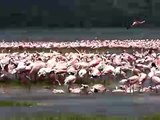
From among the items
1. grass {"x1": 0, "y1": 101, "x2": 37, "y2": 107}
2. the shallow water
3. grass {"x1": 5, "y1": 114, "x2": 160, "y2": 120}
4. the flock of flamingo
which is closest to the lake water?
the flock of flamingo

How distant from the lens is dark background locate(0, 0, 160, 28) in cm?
6184

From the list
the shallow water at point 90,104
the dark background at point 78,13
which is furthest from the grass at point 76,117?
the dark background at point 78,13

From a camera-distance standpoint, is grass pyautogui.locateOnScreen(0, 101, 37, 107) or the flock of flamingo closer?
grass pyautogui.locateOnScreen(0, 101, 37, 107)

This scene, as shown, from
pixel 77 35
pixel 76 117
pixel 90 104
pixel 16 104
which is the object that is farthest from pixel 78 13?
pixel 76 117

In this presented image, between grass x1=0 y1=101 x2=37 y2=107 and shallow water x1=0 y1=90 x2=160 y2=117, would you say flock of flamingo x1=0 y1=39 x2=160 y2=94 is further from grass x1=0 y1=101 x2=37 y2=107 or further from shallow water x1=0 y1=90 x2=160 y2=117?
grass x1=0 y1=101 x2=37 y2=107

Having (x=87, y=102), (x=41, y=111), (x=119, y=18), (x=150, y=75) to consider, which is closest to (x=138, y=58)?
(x=150, y=75)

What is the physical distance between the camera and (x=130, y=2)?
6400 cm

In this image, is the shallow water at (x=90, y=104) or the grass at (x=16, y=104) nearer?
the shallow water at (x=90, y=104)

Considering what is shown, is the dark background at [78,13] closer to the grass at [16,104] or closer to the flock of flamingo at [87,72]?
the flock of flamingo at [87,72]

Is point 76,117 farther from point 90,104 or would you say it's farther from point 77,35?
point 77,35

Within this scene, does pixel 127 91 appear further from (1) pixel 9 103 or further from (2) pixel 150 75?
(1) pixel 9 103

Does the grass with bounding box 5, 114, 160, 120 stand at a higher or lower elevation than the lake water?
lower

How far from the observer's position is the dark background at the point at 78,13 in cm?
6184

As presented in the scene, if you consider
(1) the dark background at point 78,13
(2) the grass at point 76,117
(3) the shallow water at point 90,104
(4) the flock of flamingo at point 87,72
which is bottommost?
(2) the grass at point 76,117
